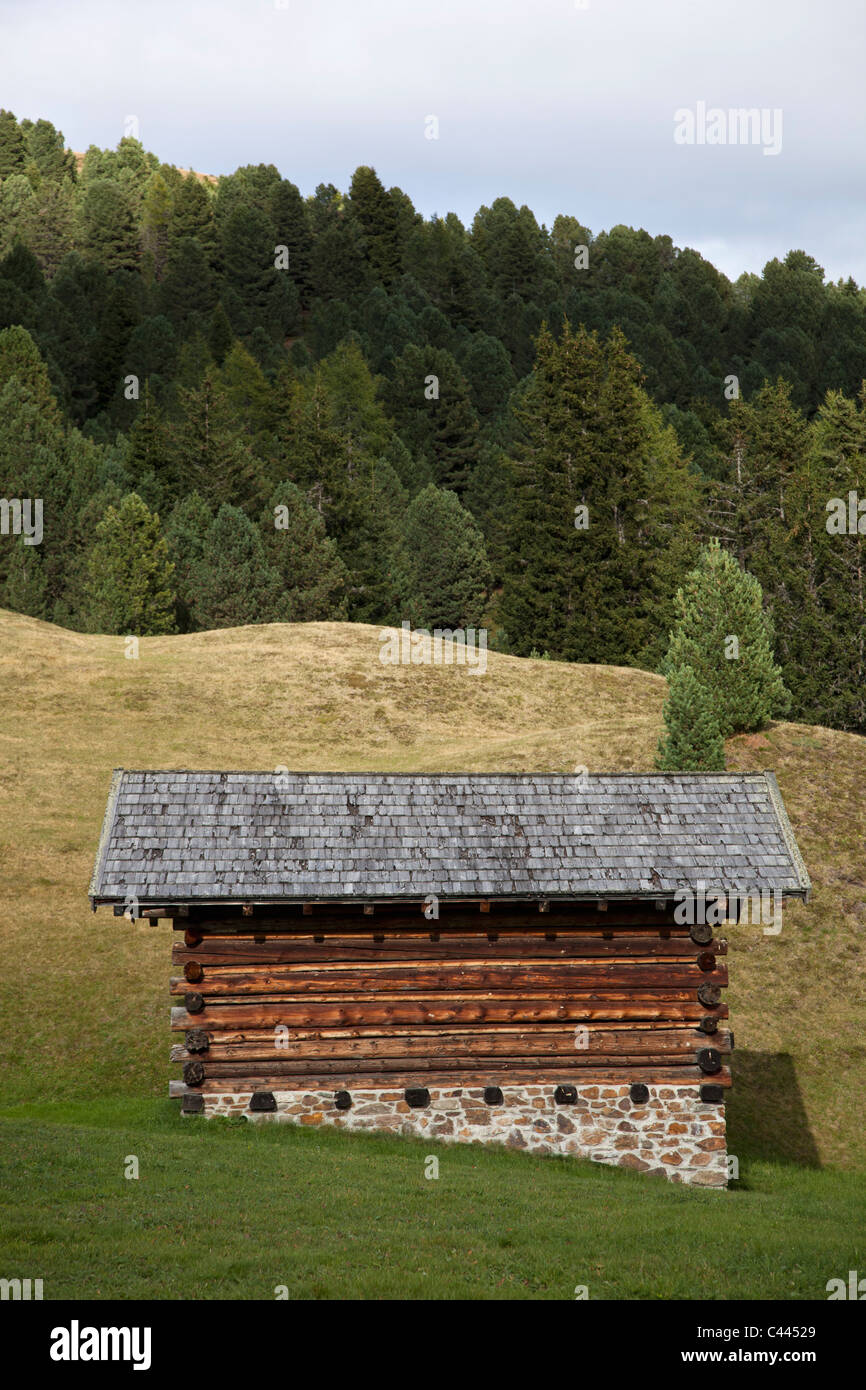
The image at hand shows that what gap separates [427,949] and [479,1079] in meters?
1.83

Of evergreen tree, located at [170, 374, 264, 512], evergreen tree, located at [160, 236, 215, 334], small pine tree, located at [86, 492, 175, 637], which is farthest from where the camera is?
evergreen tree, located at [160, 236, 215, 334]

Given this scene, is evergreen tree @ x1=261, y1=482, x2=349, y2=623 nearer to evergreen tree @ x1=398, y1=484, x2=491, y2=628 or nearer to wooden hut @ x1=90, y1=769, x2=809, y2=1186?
evergreen tree @ x1=398, y1=484, x2=491, y2=628

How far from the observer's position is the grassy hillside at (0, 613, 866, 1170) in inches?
936

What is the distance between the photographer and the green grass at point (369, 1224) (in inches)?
416

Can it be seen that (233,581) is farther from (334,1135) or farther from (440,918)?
(334,1135)

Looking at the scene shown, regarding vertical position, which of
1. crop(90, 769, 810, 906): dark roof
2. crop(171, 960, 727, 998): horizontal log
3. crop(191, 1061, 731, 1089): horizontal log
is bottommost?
crop(191, 1061, 731, 1089): horizontal log

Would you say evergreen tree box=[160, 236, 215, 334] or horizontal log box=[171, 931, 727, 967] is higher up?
evergreen tree box=[160, 236, 215, 334]

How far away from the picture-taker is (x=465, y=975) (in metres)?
16.7

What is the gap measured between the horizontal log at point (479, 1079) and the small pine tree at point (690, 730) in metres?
14.6

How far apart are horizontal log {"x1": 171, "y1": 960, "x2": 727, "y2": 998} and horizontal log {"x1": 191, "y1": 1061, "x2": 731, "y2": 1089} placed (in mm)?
1057

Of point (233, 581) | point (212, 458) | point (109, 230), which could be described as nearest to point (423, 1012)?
point (233, 581)

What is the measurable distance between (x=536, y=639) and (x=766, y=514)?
12.4 m
